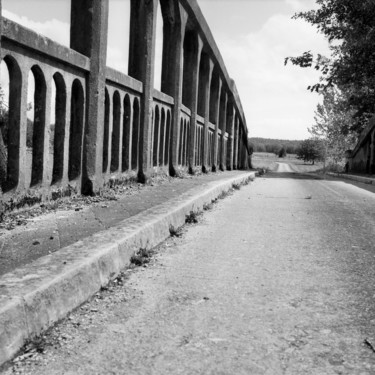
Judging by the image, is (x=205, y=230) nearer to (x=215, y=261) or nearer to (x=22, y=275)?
(x=215, y=261)

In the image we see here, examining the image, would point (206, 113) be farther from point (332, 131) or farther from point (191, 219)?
point (332, 131)

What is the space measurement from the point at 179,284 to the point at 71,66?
3.28 m

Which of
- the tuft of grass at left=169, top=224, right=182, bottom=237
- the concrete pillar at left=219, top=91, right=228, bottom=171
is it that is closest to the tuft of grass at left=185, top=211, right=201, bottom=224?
the tuft of grass at left=169, top=224, right=182, bottom=237

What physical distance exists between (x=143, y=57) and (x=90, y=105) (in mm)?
2788

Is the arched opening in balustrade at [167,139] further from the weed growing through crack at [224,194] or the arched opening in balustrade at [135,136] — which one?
the arched opening in balustrade at [135,136]

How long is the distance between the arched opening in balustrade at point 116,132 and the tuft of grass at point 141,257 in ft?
11.8

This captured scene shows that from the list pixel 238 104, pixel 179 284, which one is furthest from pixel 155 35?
pixel 238 104

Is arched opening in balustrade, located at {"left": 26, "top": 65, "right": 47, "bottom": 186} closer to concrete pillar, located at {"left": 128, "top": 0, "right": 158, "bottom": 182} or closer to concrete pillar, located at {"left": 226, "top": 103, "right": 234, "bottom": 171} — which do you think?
concrete pillar, located at {"left": 128, "top": 0, "right": 158, "bottom": 182}

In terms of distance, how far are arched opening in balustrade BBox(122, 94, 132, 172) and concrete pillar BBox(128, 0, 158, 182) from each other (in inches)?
20.7

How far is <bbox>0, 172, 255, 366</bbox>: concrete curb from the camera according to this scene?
71.8 inches

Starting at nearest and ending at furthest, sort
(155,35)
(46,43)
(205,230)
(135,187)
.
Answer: (46,43) → (205,230) → (135,187) → (155,35)

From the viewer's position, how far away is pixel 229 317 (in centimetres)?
232

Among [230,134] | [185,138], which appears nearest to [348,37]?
[230,134]

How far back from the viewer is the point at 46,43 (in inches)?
174
